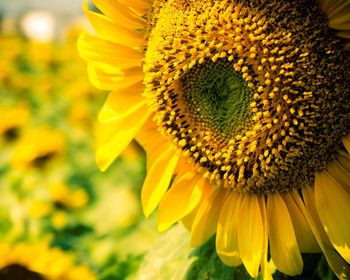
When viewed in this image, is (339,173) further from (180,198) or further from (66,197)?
(66,197)

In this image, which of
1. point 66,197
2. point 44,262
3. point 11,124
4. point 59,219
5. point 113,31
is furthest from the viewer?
point 11,124

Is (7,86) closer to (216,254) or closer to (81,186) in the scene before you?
(81,186)

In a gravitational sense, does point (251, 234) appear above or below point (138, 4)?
below

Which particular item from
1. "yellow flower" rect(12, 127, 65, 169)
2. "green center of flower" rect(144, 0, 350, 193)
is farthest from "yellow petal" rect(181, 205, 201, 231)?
"yellow flower" rect(12, 127, 65, 169)

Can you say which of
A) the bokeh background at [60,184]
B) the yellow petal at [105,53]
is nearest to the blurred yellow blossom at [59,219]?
the bokeh background at [60,184]

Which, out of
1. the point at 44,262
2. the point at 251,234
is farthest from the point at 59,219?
the point at 251,234

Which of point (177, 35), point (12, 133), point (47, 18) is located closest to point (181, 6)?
point (177, 35)

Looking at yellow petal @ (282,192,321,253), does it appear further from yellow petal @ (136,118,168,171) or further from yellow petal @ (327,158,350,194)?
yellow petal @ (136,118,168,171)

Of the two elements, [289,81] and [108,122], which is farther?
[108,122]
